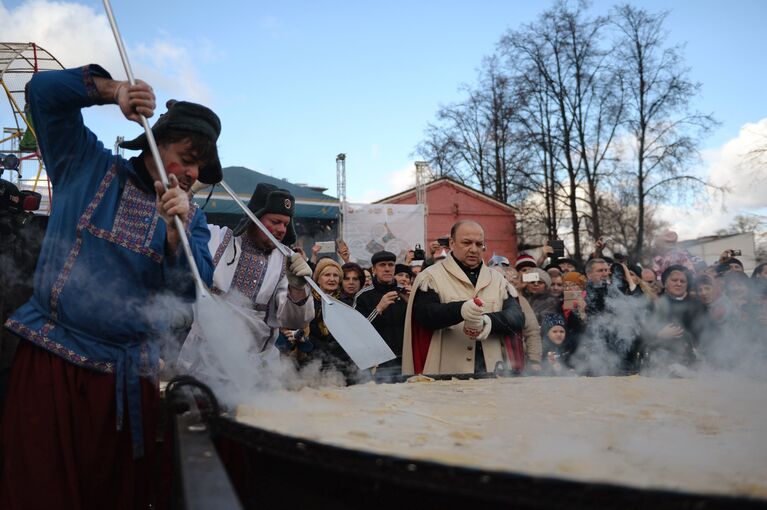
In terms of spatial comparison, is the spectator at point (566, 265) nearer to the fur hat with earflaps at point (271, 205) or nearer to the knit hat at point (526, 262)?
the knit hat at point (526, 262)

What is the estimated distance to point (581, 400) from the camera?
2311mm

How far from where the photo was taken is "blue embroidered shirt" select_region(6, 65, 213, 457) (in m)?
1.95

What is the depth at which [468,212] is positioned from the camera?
29.0m

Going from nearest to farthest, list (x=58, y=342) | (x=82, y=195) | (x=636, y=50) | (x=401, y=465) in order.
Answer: (x=401, y=465), (x=58, y=342), (x=82, y=195), (x=636, y=50)

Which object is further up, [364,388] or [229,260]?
[229,260]

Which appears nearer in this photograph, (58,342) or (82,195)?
(58,342)

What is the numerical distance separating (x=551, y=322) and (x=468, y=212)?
24.1 meters

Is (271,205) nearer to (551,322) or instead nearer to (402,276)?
(551,322)

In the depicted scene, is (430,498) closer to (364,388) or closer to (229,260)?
(364,388)

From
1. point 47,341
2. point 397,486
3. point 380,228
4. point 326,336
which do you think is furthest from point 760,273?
point 380,228

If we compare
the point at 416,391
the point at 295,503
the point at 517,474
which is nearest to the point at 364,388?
the point at 416,391

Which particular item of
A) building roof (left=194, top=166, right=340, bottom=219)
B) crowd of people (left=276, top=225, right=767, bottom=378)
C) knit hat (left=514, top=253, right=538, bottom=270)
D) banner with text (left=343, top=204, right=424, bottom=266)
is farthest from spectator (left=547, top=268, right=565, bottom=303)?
building roof (left=194, top=166, right=340, bottom=219)

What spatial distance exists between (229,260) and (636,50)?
71.1 ft

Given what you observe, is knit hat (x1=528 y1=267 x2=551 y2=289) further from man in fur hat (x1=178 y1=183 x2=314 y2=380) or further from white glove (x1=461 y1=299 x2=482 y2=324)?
man in fur hat (x1=178 y1=183 x2=314 y2=380)
